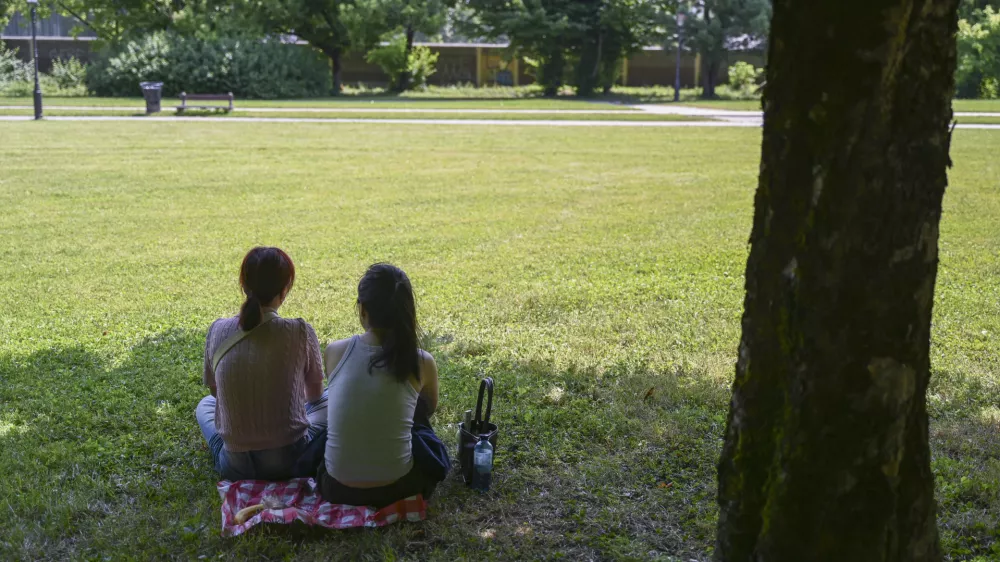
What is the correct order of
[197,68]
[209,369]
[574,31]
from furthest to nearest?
[574,31] → [197,68] → [209,369]

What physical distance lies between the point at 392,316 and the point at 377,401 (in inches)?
13.3

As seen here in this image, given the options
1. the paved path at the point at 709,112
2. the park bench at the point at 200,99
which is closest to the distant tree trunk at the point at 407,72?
the paved path at the point at 709,112

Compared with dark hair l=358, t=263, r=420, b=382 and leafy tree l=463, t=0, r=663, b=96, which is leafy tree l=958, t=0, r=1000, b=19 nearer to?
leafy tree l=463, t=0, r=663, b=96

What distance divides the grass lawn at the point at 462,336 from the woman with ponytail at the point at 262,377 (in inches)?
10.1

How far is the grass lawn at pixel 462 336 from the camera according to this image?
378 cm

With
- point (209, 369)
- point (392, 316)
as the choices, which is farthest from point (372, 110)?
point (392, 316)

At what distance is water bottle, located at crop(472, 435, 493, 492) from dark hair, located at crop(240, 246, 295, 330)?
3.47ft

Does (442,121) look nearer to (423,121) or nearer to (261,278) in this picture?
(423,121)

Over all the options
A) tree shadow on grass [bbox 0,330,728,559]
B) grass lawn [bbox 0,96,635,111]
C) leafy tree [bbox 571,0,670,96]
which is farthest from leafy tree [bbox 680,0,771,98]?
tree shadow on grass [bbox 0,330,728,559]

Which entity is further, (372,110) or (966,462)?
Result: (372,110)

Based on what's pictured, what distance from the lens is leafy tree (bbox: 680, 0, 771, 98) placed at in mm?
41281

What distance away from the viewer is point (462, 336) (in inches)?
251

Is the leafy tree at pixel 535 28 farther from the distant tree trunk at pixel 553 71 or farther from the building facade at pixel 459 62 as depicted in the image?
the building facade at pixel 459 62

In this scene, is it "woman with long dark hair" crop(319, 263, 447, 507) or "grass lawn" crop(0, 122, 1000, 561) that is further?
"grass lawn" crop(0, 122, 1000, 561)
